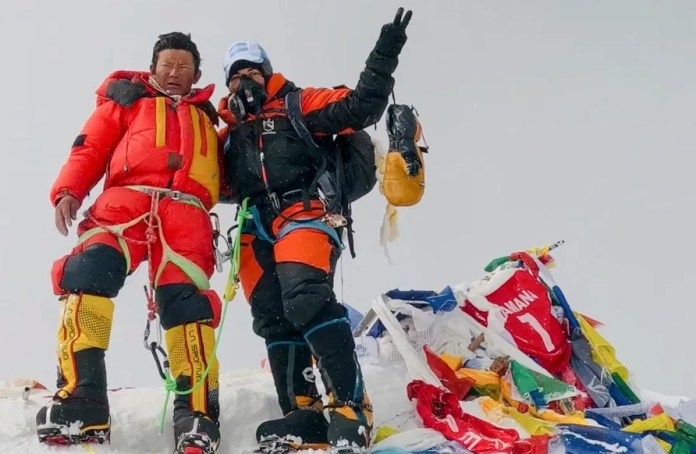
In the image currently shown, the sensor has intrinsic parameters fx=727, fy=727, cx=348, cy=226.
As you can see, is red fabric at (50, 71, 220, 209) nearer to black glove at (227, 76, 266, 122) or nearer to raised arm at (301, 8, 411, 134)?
black glove at (227, 76, 266, 122)

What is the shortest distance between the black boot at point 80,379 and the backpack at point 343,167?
1.04m

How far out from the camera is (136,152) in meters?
3.04

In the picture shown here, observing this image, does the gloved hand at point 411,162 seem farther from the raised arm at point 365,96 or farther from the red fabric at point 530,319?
the red fabric at point 530,319

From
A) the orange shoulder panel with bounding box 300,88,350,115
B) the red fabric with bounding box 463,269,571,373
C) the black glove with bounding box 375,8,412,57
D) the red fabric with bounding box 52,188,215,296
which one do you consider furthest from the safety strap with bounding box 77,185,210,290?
the red fabric with bounding box 463,269,571,373

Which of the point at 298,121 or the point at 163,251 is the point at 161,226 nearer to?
the point at 163,251

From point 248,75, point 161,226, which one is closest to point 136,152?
point 161,226

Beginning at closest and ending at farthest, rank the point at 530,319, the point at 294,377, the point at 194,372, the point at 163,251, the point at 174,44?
the point at 194,372 < the point at 163,251 < the point at 294,377 < the point at 174,44 < the point at 530,319

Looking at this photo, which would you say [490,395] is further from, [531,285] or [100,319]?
[100,319]

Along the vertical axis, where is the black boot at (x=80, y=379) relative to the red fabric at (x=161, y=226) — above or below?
below

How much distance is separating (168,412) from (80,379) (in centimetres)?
73

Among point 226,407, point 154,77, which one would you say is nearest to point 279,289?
point 226,407

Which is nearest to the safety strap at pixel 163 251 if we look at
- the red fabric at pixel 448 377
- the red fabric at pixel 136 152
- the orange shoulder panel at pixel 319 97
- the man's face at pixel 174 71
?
the red fabric at pixel 136 152

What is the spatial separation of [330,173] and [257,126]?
15.4 inches

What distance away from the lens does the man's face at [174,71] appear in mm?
3357
